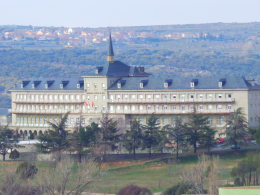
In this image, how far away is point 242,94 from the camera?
114 meters

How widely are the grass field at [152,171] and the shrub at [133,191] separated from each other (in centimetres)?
320

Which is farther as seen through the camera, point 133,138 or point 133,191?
point 133,138

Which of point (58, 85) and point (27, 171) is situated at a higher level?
point (58, 85)

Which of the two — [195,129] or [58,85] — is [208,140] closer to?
[195,129]

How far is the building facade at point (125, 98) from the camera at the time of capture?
380ft

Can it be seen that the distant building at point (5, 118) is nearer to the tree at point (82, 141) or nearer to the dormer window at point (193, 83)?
the tree at point (82, 141)

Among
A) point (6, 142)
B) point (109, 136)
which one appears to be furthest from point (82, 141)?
point (6, 142)

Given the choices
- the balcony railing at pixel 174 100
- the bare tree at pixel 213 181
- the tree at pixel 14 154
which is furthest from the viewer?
the balcony railing at pixel 174 100

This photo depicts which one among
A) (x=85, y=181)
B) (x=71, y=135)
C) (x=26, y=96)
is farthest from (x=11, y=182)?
(x=26, y=96)

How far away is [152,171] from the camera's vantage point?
9550 centimetres

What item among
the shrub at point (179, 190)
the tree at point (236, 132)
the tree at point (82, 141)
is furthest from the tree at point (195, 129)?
the shrub at point (179, 190)

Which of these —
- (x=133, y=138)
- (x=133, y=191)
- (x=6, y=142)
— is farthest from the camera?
(x=6, y=142)

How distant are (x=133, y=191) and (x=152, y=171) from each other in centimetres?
1803

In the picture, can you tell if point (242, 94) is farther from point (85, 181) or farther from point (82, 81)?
point (85, 181)
